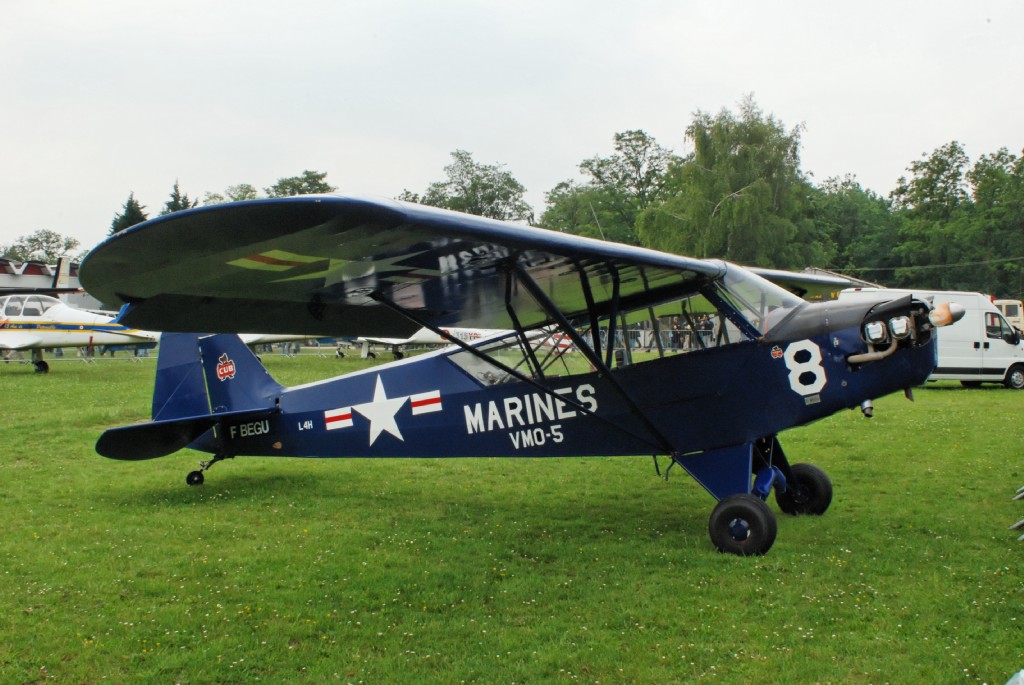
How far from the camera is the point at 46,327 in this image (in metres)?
26.2

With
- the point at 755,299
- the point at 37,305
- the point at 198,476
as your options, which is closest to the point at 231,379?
the point at 198,476

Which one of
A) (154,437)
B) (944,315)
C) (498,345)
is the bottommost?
(154,437)

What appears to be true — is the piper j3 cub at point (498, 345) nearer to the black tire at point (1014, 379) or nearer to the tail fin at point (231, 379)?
the tail fin at point (231, 379)

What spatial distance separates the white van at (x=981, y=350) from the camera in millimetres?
21312

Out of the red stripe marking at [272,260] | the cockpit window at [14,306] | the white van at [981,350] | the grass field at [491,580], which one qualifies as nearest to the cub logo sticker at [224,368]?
the grass field at [491,580]

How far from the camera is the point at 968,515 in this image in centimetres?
729

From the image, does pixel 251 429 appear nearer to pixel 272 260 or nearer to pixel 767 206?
pixel 272 260

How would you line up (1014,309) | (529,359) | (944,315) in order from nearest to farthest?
(944,315) → (529,359) → (1014,309)

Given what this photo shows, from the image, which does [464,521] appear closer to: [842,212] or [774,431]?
[774,431]

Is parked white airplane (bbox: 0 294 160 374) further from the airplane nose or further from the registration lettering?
the airplane nose

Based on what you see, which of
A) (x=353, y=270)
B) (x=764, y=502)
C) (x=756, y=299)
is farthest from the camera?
(x=756, y=299)

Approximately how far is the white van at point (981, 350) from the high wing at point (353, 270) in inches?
702

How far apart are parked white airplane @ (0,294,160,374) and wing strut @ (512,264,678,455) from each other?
2333cm

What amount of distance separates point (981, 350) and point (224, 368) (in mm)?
20526
